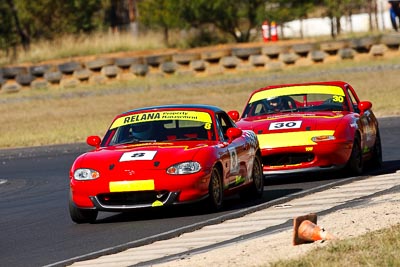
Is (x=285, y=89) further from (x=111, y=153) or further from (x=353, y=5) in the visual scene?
(x=353, y=5)

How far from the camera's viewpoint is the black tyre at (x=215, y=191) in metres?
12.3

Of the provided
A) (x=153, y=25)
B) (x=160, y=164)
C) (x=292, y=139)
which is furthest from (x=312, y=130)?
(x=153, y=25)

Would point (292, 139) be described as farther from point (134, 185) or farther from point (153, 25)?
point (153, 25)

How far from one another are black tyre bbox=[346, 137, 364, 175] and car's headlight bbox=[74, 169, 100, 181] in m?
4.26

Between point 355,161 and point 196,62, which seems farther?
point 196,62

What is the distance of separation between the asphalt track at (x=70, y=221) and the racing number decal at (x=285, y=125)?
707 millimetres

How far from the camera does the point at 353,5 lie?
5719 centimetres

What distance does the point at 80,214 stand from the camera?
1238 cm

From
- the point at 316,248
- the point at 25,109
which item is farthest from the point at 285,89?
the point at 25,109

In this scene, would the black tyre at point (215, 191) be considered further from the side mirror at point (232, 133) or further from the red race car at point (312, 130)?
the red race car at point (312, 130)

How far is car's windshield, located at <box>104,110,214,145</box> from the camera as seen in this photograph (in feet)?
43.1

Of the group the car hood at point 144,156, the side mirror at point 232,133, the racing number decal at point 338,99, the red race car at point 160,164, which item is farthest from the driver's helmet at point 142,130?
the racing number decal at point 338,99

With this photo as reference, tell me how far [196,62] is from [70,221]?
28.2m

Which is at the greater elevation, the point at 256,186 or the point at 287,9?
the point at 256,186
